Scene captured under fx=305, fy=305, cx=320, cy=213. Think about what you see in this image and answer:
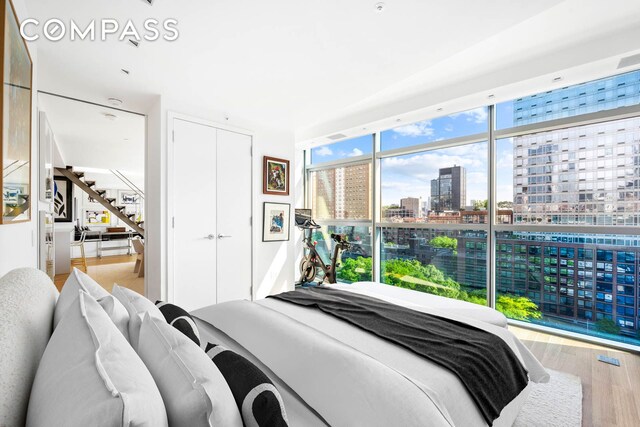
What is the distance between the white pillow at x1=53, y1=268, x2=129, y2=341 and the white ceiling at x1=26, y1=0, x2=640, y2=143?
1.67 meters

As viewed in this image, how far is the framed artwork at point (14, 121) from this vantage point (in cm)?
124

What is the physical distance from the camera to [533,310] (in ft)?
11.5

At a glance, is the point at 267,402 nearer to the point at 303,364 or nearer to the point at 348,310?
the point at 303,364

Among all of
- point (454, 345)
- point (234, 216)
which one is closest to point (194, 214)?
point (234, 216)

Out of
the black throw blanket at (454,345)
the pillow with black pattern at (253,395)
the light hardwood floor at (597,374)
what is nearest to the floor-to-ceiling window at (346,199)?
the light hardwood floor at (597,374)

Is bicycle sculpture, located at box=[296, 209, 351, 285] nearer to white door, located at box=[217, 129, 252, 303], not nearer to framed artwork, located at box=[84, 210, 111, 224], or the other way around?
white door, located at box=[217, 129, 252, 303]

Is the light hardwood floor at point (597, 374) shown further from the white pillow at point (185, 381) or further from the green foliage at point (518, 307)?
the white pillow at point (185, 381)

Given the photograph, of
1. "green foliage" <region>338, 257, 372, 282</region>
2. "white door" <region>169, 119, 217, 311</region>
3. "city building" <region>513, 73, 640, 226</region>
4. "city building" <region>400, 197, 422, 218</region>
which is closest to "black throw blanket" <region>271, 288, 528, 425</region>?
"white door" <region>169, 119, 217, 311</region>

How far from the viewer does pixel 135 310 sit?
1223 mm

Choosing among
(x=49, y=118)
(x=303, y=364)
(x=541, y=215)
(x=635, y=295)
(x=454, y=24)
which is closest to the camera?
(x=303, y=364)

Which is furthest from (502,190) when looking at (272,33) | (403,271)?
(272,33)

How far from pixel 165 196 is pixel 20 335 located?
262 centimetres

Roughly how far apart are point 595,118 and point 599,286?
172 cm

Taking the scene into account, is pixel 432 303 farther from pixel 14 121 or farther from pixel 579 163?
pixel 14 121
